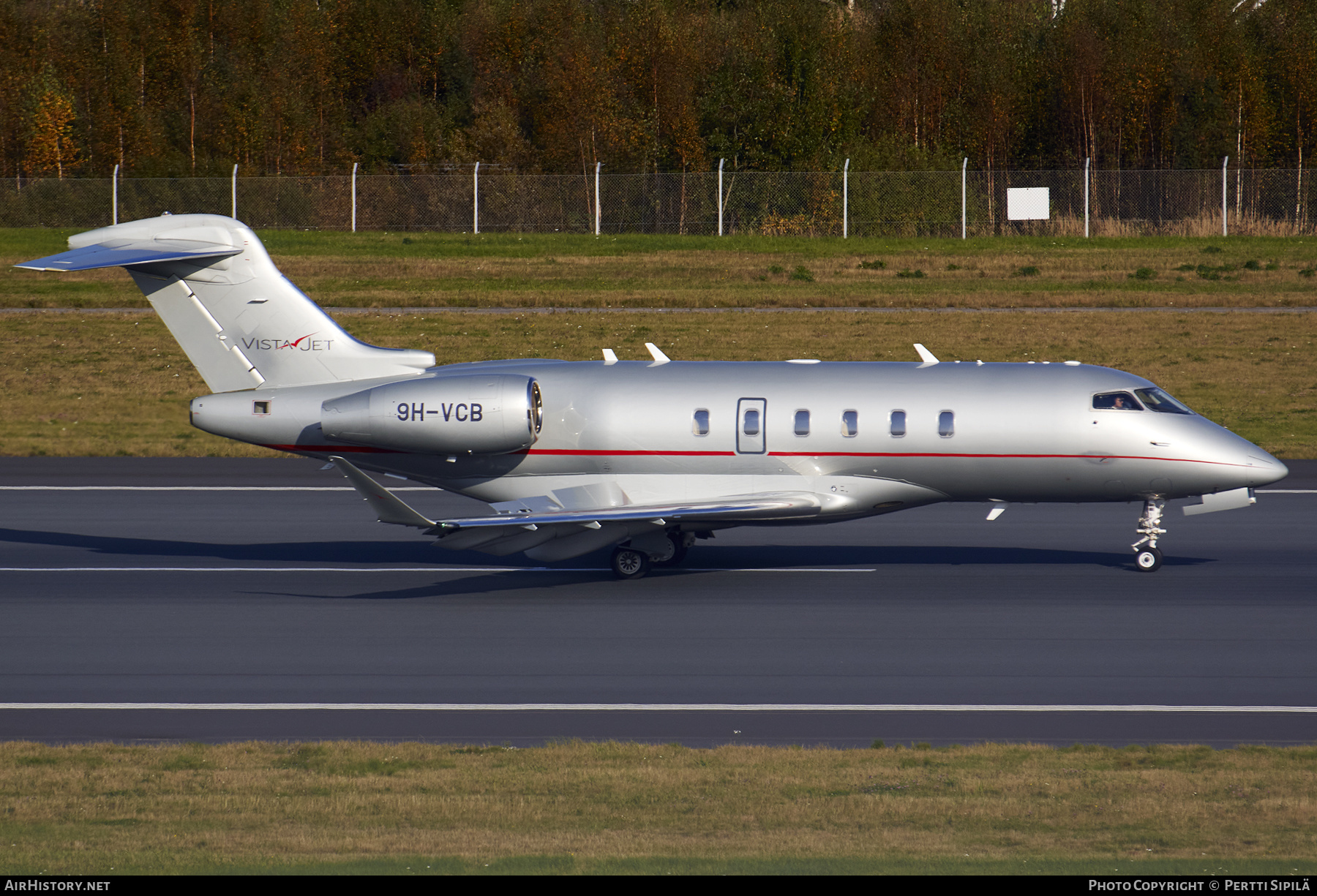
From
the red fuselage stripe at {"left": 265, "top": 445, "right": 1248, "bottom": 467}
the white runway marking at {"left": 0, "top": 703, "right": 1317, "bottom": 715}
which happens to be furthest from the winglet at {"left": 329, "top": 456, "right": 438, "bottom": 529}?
the white runway marking at {"left": 0, "top": 703, "right": 1317, "bottom": 715}

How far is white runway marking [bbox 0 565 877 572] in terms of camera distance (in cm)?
1956

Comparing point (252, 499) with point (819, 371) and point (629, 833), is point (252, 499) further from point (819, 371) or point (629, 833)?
point (629, 833)

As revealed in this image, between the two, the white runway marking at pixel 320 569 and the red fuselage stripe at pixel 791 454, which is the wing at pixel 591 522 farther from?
the white runway marking at pixel 320 569

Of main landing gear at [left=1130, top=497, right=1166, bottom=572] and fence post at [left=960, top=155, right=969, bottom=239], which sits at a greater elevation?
fence post at [left=960, top=155, right=969, bottom=239]

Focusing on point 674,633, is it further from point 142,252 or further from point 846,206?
point 846,206

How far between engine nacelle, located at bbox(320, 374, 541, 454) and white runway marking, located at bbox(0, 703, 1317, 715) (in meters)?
5.64

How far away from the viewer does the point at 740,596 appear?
17922 millimetres

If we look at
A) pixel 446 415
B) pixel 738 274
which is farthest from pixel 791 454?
pixel 738 274

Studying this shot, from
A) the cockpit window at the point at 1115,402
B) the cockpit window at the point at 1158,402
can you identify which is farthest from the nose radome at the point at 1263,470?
the cockpit window at the point at 1115,402

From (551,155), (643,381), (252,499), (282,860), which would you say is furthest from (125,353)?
(282,860)

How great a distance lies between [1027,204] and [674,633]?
40206 mm

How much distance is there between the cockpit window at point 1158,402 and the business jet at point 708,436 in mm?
25

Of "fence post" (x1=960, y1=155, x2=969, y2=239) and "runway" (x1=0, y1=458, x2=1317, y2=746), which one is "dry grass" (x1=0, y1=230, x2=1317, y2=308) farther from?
"runway" (x1=0, y1=458, x2=1317, y2=746)

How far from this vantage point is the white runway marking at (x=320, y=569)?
770 inches
